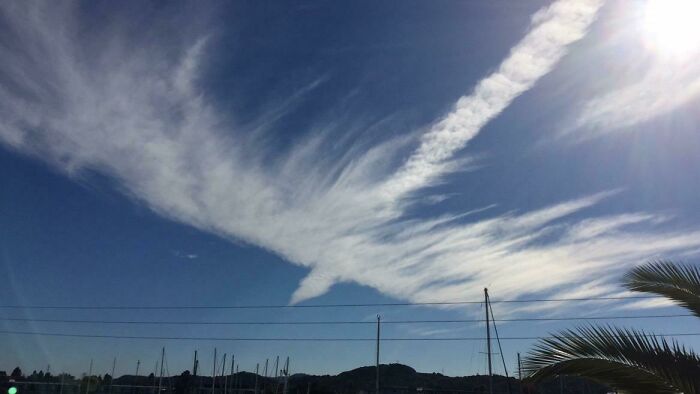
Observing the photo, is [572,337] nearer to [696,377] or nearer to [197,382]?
[696,377]

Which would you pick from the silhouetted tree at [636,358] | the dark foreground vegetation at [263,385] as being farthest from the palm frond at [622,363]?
the dark foreground vegetation at [263,385]

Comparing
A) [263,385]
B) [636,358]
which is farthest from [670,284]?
[263,385]

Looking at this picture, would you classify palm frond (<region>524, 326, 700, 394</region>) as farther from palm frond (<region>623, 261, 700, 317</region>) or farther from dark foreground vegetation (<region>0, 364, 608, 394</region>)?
dark foreground vegetation (<region>0, 364, 608, 394</region>)

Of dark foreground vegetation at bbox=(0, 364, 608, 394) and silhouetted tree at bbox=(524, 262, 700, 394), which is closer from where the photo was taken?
silhouetted tree at bbox=(524, 262, 700, 394)

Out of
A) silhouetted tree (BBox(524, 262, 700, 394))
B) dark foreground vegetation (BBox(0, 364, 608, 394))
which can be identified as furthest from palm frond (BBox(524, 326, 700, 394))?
dark foreground vegetation (BBox(0, 364, 608, 394))

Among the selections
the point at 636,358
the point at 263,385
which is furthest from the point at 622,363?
the point at 263,385

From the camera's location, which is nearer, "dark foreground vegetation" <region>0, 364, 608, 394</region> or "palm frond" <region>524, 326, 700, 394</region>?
"palm frond" <region>524, 326, 700, 394</region>

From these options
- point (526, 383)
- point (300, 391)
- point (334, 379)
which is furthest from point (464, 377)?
point (526, 383)

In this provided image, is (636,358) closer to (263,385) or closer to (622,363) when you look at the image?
(622,363)

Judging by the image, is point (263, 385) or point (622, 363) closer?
point (622, 363)

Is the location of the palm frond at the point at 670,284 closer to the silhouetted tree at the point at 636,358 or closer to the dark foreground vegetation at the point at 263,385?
the silhouetted tree at the point at 636,358

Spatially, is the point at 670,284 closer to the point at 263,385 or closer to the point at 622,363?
the point at 622,363

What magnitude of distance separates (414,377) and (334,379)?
1625 centimetres

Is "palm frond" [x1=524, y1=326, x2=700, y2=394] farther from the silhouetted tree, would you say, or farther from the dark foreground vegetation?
the dark foreground vegetation
